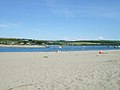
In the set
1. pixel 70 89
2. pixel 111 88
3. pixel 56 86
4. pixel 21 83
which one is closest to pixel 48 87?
pixel 56 86

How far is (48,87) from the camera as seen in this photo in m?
9.35

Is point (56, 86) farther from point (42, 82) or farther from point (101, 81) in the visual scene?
point (101, 81)

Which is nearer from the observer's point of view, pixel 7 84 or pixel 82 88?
pixel 82 88

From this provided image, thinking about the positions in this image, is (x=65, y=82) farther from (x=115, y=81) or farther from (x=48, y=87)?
(x=115, y=81)

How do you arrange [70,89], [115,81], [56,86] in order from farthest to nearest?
1. [115,81]
2. [56,86]
3. [70,89]

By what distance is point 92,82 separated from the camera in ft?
33.4

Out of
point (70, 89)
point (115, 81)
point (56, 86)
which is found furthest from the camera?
point (115, 81)

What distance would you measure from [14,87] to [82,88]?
2.93 m

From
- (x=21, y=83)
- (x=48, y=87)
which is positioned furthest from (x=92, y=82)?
(x=21, y=83)

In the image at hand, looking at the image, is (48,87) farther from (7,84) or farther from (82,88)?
(7,84)

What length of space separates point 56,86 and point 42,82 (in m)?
1.14

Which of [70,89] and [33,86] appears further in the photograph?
[33,86]

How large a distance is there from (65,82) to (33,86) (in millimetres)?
1567

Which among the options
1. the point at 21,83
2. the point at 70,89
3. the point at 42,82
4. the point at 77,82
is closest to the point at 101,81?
the point at 77,82
